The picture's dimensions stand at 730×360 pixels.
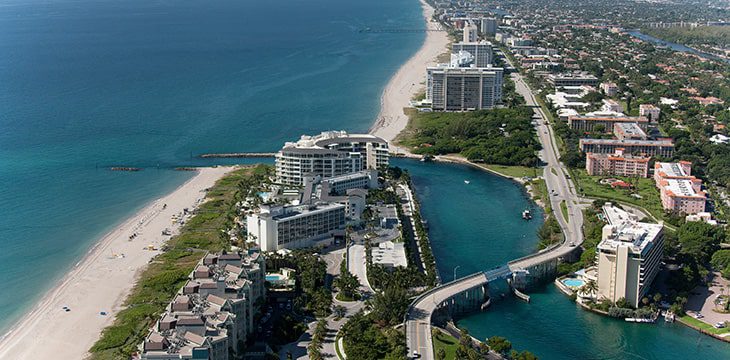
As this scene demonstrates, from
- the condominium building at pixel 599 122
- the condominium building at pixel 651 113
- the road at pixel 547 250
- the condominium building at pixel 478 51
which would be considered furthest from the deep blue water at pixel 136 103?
the condominium building at pixel 651 113

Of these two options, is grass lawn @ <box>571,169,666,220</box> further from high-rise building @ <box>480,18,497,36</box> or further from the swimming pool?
high-rise building @ <box>480,18,497,36</box>

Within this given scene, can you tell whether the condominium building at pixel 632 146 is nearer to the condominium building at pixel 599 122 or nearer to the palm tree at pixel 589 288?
the condominium building at pixel 599 122

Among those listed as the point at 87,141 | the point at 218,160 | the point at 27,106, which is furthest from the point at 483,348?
the point at 27,106

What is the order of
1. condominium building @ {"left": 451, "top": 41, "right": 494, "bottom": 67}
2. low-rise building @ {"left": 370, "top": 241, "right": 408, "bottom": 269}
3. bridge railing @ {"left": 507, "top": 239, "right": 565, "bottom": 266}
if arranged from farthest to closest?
1. condominium building @ {"left": 451, "top": 41, "right": 494, "bottom": 67}
2. bridge railing @ {"left": 507, "top": 239, "right": 565, "bottom": 266}
3. low-rise building @ {"left": 370, "top": 241, "right": 408, "bottom": 269}

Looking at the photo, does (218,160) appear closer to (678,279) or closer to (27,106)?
(27,106)

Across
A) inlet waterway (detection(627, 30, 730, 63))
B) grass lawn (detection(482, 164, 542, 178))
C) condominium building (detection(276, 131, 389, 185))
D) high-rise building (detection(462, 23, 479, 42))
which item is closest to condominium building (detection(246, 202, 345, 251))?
condominium building (detection(276, 131, 389, 185))

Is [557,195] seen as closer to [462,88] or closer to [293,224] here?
[293,224]
